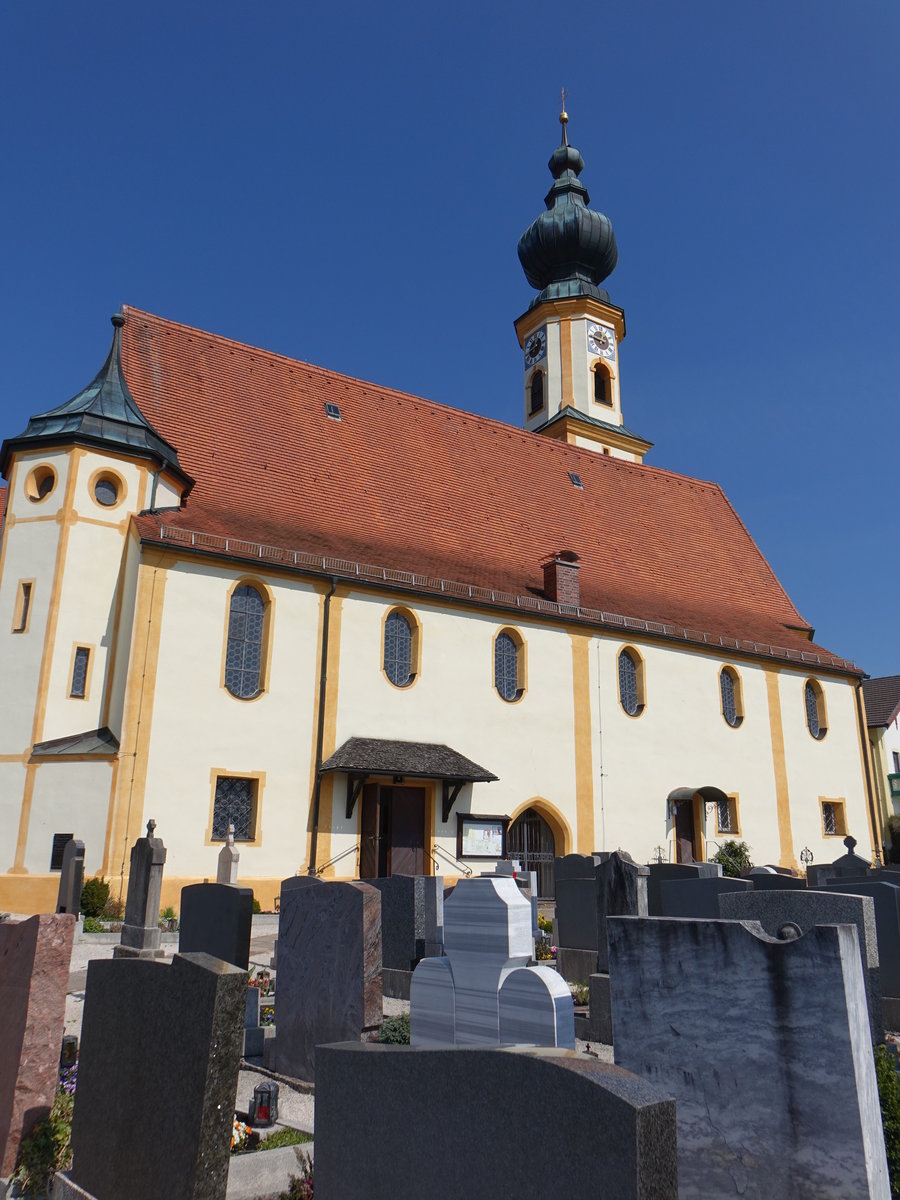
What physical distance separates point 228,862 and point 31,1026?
10.9 meters

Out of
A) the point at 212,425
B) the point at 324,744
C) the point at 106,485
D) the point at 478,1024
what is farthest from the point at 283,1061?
the point at 212,425

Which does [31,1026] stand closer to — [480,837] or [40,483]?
[40,483]

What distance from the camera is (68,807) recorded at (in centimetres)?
1501

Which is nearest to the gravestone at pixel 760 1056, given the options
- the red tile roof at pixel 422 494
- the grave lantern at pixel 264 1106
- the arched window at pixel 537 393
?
the grave lantern at pixel 264 1106

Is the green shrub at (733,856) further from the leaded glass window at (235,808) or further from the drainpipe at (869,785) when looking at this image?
the leaded glass window at (235,808)

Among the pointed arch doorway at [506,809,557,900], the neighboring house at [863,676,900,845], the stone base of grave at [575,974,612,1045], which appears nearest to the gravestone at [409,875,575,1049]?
the stone base of grave at [575,974,612,1045]

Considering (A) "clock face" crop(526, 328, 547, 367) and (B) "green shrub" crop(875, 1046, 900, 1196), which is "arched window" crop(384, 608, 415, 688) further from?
(A) "clock face" crop(526, 328, 547, 367)

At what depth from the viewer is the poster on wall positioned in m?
18.3

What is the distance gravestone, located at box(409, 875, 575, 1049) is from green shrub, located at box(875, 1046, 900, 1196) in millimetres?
1350

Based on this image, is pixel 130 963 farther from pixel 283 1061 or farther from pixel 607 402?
pixel 607 402

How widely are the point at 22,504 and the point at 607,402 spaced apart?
23.5 meters

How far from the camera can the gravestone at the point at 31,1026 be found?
436 cm

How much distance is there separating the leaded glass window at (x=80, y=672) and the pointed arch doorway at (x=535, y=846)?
8.92m

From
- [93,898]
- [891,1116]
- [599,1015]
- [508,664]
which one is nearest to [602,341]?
[508,664]
